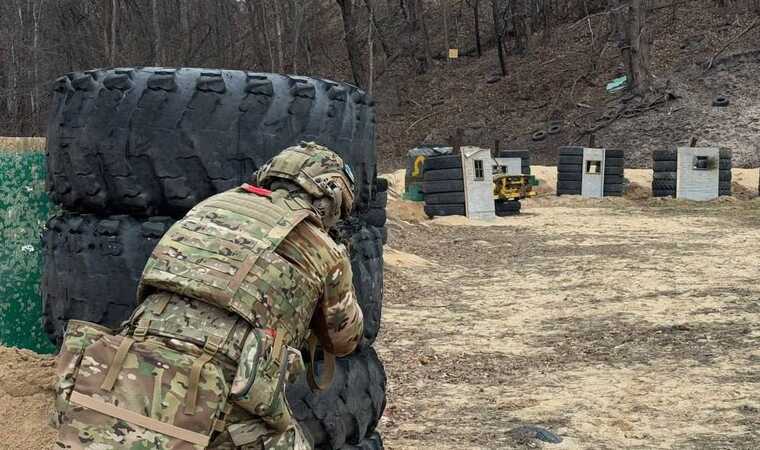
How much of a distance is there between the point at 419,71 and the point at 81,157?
38.8 meters

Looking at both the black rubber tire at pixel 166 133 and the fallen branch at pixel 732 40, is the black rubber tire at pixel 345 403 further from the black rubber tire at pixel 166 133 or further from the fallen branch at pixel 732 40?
the fallen branch at pixel 732 40

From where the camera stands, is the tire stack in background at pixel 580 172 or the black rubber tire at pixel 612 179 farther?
the black rubber tire at pixel 612 179

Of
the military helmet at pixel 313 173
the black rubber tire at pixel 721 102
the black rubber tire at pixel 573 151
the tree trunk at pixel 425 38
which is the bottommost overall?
the military helmet at pixel 313 173

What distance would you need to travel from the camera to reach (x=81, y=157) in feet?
10.7

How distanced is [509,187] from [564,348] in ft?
39.4

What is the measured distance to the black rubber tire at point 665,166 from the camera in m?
22.1

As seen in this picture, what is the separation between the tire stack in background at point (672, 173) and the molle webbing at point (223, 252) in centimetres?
2068

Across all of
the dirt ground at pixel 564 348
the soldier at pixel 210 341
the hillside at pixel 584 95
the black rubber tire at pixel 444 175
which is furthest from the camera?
the hillside at pixel 584 95

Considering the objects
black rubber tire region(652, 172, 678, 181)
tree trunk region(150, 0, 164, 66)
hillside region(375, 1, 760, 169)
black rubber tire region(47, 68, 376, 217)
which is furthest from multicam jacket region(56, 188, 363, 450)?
tree trunk region(150, 0, 164, 66)

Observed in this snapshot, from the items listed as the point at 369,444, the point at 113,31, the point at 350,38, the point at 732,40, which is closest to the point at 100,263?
the point at 369,444

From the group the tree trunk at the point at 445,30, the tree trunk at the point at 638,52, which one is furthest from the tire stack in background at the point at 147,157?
the tree trunk at the point at 445,30

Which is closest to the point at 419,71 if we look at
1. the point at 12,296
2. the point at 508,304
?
the point at 508,304

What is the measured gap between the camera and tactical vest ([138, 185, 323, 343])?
7.96ft

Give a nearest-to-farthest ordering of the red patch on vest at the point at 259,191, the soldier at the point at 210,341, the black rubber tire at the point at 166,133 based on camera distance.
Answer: the soldier at the point at 210,341, the red patch on vest at the point at 259,191, the black rubber tire at the point at 166,133
